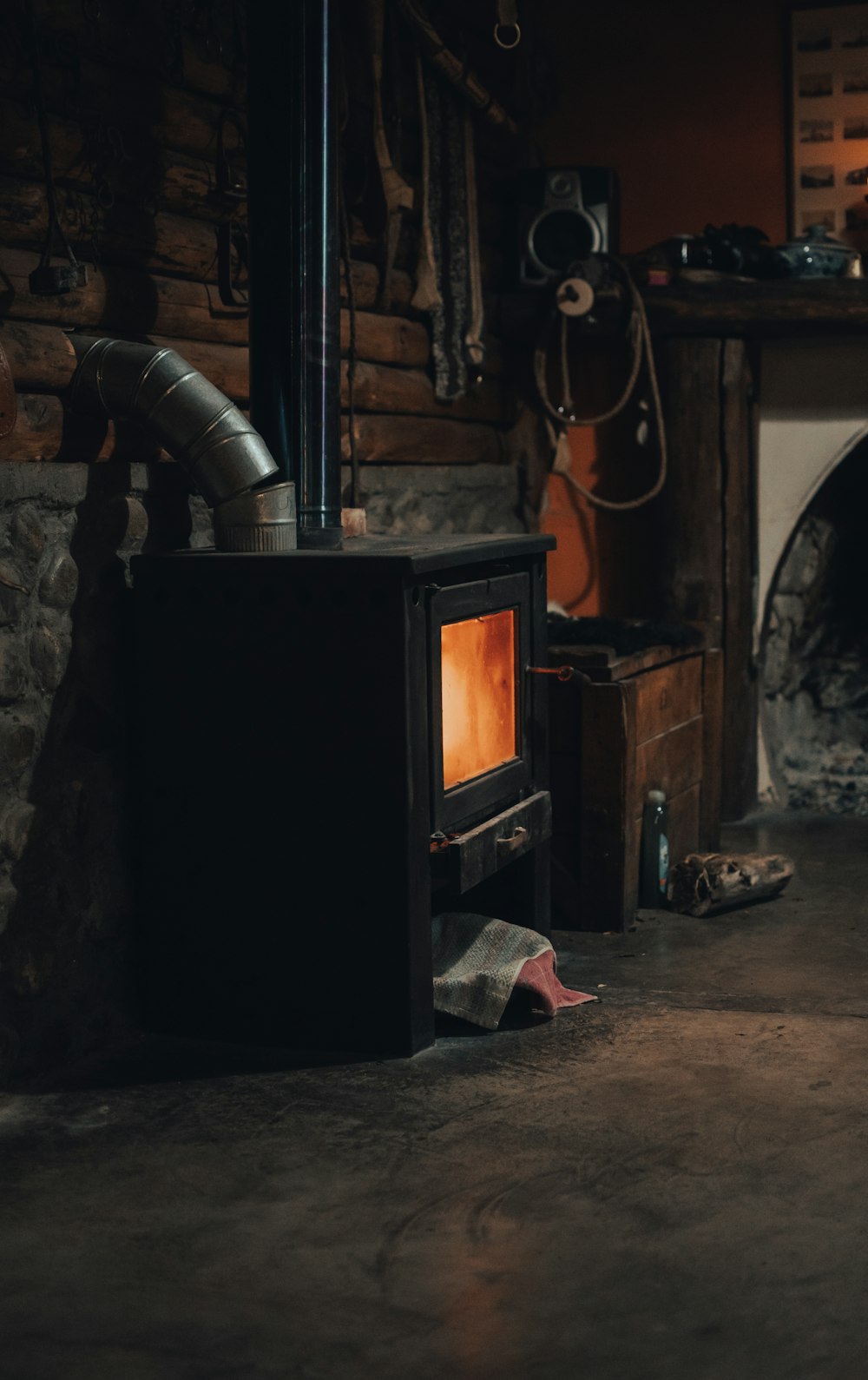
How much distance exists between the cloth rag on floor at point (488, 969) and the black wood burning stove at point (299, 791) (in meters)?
0.14

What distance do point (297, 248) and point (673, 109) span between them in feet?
9.47

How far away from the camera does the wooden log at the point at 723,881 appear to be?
492 cm

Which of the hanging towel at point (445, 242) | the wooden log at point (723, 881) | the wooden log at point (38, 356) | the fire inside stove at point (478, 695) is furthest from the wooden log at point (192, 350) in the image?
the wooden log at point (723, 881)

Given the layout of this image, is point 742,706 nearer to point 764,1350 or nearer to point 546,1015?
point 546,1015

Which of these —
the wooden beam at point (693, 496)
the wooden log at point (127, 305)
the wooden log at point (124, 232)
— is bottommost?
the wooden beam at point (693, 496)

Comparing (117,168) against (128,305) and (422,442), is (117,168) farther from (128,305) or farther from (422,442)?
(422,442)

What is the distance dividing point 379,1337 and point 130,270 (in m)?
2.50

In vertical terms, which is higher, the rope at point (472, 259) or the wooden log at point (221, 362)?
the rope at point (472, 259)

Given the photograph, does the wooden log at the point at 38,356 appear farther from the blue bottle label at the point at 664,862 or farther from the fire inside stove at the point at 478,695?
the blue bottle label at the point at 664,862

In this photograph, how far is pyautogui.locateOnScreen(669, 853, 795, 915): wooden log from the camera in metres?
4.92

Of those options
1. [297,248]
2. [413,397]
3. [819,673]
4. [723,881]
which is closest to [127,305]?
[297,248]

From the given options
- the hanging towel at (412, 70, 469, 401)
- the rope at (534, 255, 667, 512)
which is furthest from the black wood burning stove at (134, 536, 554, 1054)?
the rope at (534, 255, 667, 512)

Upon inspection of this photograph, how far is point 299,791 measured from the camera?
362 centimetres

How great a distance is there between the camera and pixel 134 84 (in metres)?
3.88
